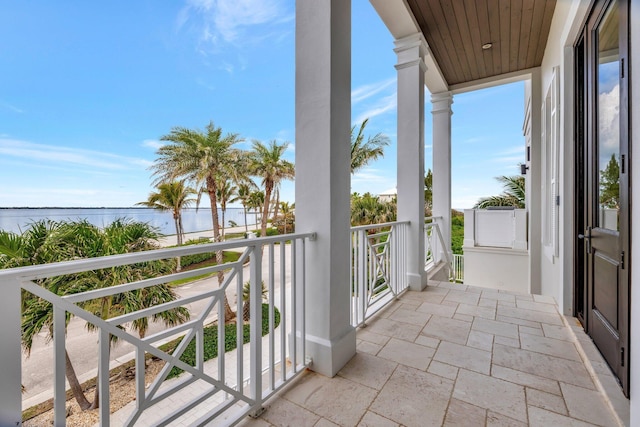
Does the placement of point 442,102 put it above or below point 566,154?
above

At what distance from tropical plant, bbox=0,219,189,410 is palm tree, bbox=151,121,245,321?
236 inches

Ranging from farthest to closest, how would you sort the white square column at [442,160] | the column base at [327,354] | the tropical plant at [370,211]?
1. the tropical plant at [370,211]
2. the white square column at [442,160]
3. the column base at [327,354]

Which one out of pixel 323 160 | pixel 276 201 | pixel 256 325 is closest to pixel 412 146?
pixel 323 160

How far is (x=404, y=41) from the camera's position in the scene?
3400mm

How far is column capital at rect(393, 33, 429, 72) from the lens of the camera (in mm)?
3345

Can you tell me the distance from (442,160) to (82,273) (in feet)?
19.8

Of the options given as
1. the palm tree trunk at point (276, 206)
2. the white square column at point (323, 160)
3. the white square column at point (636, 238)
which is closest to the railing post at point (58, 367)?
the white square column at point (323, 160)

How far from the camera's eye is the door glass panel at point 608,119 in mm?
1664

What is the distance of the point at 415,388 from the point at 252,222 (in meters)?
17.9

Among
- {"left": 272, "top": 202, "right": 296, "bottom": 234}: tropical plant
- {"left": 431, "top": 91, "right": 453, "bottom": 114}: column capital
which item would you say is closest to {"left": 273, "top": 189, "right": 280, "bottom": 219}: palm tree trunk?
{"left": 272, "top": 202, "right": 296, "bottom": 234}: tropical plant

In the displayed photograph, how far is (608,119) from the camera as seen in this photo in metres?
1.79

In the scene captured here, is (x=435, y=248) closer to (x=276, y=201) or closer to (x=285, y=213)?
(x=276, y=201)

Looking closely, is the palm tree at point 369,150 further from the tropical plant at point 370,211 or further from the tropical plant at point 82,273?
the tropical plant at point 82,273

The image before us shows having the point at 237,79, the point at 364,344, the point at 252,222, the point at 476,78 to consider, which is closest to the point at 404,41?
the point at 476,78
